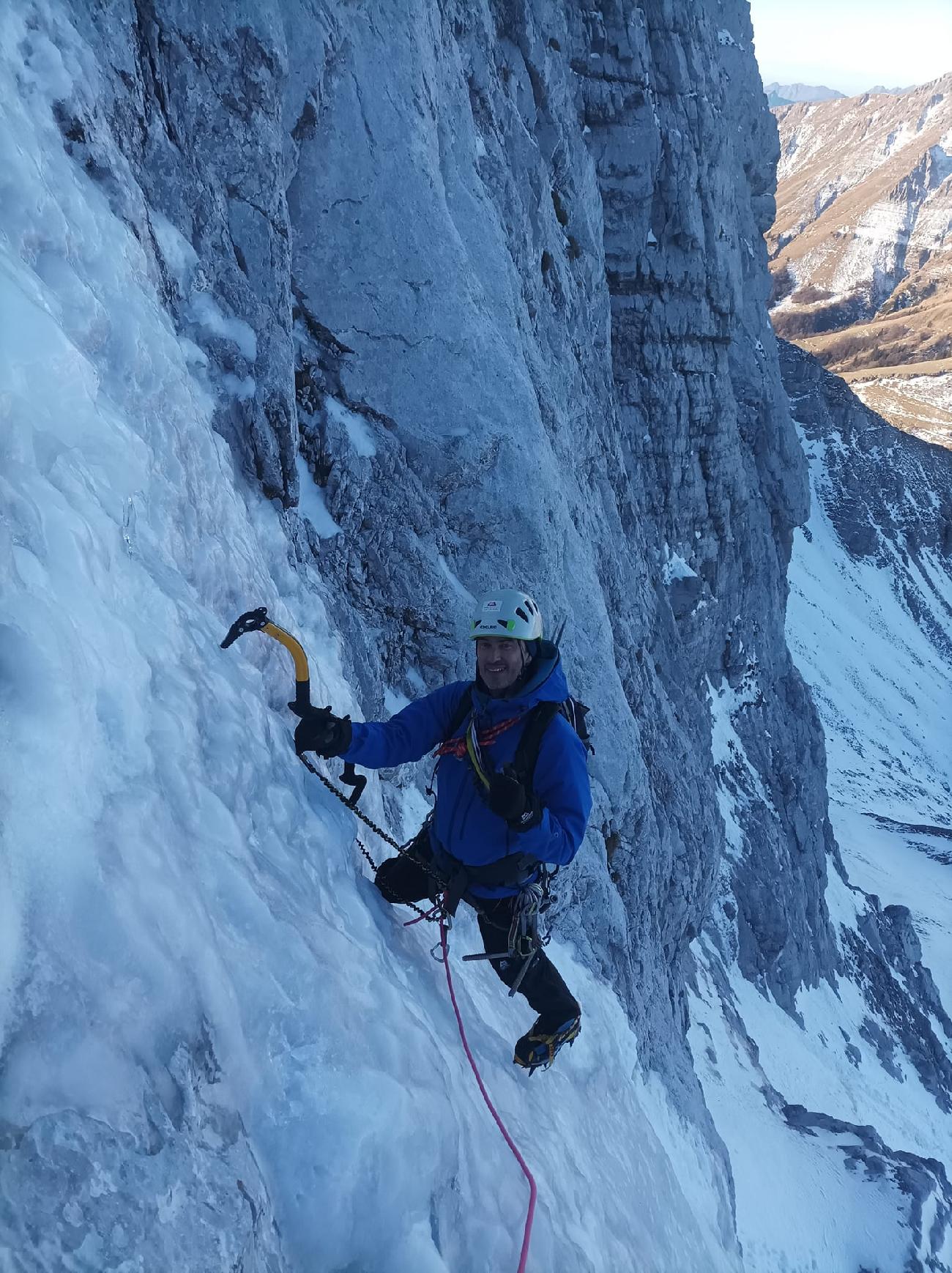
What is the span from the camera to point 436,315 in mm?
8180

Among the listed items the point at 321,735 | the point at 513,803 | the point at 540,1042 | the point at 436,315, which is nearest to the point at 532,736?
the point at 513,803

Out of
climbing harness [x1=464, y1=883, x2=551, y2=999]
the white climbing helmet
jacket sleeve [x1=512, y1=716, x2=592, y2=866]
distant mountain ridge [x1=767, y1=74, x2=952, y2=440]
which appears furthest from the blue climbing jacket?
distant mountain ridge [x1=767, y1=74, x2=952, y2=440]

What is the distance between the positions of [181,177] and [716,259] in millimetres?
23138

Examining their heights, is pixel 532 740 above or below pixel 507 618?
below

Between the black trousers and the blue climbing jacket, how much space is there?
19cm

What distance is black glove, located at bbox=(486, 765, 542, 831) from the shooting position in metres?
4.28

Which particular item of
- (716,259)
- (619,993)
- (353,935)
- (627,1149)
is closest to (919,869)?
(716,259)

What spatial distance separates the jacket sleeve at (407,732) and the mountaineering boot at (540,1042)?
209 cm

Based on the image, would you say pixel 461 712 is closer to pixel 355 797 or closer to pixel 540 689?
pixel 540 689

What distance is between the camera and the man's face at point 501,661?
462cm

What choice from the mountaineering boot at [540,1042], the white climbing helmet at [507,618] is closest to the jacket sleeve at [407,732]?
the white climbing helmet at [507,618]

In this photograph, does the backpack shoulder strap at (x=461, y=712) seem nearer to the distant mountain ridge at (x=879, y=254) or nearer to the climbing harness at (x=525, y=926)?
the climbing harness at (x=525, y=926)

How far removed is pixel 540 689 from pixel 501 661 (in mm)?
275

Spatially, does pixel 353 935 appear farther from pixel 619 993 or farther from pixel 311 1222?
pixel 619 993
